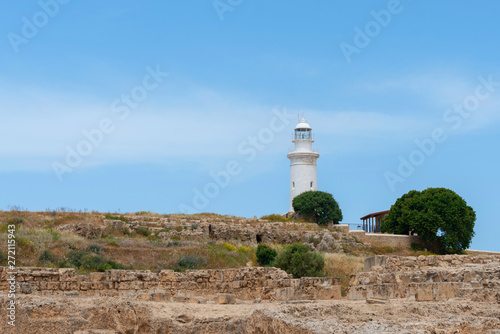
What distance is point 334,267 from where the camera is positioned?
29.7 meters

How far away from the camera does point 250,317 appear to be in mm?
8625

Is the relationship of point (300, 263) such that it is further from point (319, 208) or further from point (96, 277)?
point (319, 208)

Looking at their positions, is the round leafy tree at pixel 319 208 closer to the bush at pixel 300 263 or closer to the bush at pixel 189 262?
Result: the bush at pixel 300 263

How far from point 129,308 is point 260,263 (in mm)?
21600

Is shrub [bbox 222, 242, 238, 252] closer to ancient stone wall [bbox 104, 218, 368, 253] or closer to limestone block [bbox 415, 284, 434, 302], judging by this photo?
ancient stone wall [bbox 104, 218, 368, 253]

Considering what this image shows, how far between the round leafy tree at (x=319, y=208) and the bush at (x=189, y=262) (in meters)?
19.1

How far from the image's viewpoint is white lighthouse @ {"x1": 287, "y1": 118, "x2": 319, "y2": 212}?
50.9 m

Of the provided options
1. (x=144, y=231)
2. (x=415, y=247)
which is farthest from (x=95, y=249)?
(x=415, y=247)

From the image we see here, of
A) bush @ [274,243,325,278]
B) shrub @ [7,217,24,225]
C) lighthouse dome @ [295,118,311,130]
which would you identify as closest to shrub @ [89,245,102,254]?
shrub @ [7,217,24,225]

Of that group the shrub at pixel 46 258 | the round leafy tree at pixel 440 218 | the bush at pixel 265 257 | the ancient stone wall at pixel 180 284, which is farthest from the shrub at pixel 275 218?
the ancient stone wall at pixel 180 284

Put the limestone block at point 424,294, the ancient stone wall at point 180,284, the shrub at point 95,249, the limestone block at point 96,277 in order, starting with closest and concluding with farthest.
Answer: the limestone block at point 424,294 < the ancient stone wall at point 180,284 < the limestone block at point 96,277 < the shrub at point 95,249

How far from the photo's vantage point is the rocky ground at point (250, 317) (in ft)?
22.7

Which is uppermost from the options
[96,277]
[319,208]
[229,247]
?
[319,208]

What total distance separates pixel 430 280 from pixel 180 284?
7.26 m
